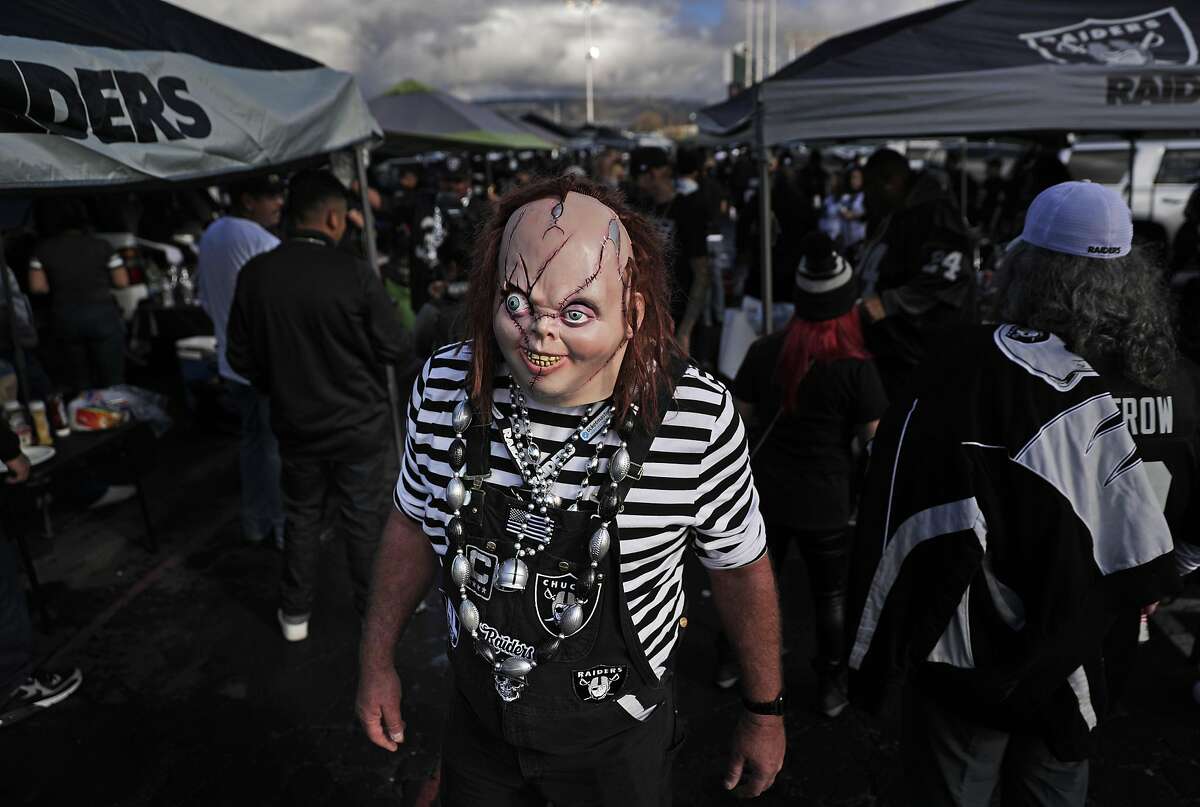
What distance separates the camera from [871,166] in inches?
183

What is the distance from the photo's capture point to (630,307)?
1.42m

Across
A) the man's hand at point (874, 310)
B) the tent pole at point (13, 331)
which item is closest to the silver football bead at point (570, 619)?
the man's hand at point (874, 310)

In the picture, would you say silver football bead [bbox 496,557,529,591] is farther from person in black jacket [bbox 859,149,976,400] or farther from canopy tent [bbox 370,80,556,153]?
canopy tent [bbox 370,80,556,153]

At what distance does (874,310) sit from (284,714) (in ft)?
10.9

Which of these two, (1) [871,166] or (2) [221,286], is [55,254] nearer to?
(2) [221,286]

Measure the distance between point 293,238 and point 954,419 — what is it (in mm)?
2737

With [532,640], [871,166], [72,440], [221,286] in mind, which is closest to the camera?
[532,640]

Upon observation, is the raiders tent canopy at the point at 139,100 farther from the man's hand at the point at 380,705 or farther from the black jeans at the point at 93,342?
the black jeans at the point at 93,342

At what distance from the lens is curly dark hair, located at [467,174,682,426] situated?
4.73 ft

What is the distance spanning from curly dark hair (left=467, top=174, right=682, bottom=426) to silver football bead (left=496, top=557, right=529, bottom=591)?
0.90 feet

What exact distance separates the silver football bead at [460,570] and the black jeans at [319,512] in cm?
223

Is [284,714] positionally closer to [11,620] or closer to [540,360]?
[11,620]

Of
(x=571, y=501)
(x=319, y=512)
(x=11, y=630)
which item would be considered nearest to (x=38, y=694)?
(x=11, y=630)

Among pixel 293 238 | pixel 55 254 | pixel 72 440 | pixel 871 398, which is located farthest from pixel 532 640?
pixel 55 254
